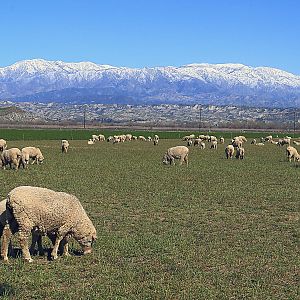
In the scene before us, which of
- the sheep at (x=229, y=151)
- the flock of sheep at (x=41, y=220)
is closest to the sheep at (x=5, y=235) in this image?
the flock of sheep at (x=41, y=220)

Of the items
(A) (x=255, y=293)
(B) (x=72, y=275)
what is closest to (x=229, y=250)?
(A) (x=255, y=293)

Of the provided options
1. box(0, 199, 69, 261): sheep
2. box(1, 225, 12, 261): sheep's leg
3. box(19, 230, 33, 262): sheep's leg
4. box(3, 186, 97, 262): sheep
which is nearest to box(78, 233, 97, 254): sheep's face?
box(3, 186, 97, 262): sheep

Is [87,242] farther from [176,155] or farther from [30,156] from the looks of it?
[176,155]

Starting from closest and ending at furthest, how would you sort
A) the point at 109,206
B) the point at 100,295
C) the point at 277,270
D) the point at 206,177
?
the point at 100,295 < the point at 277,270 < the point at 109,206 < the point at 206,177

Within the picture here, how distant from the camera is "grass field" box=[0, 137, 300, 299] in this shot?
1197 centimetres

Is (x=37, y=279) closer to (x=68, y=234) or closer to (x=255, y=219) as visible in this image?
(x=68, y=234)

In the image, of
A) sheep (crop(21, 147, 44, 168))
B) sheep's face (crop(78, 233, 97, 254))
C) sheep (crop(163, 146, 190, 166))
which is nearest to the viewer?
sheep's face (crop(78, 233, 97, 254))

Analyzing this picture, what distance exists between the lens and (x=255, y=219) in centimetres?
1998

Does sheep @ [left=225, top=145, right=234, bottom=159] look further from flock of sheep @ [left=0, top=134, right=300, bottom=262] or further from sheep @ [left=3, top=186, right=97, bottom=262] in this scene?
sheep @ [left=3, top=186, right=97, bottom=262]

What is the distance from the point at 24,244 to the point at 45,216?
0.88 m

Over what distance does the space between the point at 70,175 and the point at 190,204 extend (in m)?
12.3

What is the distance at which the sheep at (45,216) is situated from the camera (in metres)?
13.2

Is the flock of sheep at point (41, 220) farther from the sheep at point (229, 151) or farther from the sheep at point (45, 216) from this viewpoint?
the sheep at point (229, 151)

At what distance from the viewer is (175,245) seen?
51.8 ft
